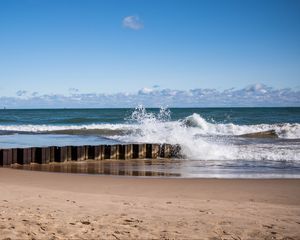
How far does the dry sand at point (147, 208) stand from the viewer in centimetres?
521

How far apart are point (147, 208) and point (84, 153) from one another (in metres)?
8.46

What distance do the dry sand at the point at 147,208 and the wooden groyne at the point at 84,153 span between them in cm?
320

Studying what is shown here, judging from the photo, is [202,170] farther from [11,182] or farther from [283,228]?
[283,228]

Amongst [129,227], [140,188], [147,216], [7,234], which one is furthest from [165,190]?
[7,234]

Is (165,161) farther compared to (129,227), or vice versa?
(165,161)

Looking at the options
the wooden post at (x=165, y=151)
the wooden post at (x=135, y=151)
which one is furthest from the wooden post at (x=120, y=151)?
the wooden post at (x=165, y=151)

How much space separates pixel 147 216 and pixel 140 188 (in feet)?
9.43

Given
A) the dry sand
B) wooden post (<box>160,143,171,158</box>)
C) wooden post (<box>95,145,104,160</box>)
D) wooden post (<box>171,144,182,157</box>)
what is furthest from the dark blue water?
the dry sand

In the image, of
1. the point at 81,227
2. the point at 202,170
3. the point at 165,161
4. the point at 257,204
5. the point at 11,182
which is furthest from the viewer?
the point at 165,161

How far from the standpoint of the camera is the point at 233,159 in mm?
15312

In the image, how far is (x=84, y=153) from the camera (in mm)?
14703

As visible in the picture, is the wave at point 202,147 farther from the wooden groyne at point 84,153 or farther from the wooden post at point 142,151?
the wooden post at point 142,151

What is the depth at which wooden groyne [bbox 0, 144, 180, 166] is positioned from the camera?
13.1 meters

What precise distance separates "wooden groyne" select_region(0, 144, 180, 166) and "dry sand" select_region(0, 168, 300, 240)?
10.5 feet
